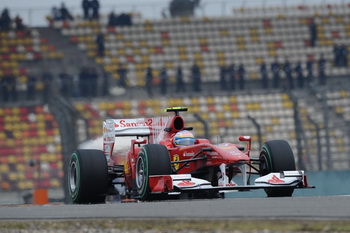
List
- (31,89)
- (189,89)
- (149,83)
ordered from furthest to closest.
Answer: (189,89) → (31,89) → (149,83)

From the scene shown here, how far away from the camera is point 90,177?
1051 centimetres

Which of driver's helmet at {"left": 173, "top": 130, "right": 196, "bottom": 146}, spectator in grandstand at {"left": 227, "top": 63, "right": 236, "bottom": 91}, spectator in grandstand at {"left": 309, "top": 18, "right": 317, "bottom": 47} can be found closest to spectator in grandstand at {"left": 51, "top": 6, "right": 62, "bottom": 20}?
spectator in grandstand at {"left": 227, "top": 63, "right": 236, "bottom": 91}

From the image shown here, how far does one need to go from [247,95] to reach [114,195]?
9416 millimetres

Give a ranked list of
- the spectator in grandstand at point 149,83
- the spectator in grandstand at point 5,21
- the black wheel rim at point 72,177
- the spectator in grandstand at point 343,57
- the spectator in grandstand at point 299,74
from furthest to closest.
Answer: the spectator in grandstand at point 343,57 < the spectator in grandstand at point 5,21 < the spectator in grandstand at point 299,74 < the spectator in grandstand at point 149,83 < the black wheel rim at point 72,177

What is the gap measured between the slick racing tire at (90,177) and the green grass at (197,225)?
4.27 m

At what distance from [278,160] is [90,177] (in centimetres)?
242

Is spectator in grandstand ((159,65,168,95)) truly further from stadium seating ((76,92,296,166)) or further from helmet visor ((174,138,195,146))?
helmet visor ((174,138,195,146))

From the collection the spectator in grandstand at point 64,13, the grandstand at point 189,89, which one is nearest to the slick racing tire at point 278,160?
the grandstand at point 189,89

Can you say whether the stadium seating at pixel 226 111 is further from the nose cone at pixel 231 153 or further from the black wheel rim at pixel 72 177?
the nose cone at pixel 231 153

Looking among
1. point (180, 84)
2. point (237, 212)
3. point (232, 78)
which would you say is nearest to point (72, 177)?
point (237, 212)

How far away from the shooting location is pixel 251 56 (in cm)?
2373

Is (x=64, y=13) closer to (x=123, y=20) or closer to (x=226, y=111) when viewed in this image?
(x=123, y=20)

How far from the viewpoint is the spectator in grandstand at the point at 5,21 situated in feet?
75.8

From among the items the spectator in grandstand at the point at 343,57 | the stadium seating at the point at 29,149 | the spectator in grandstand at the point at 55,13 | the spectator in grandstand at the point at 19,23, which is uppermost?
the spectator in grandstand at the point at 55,13
